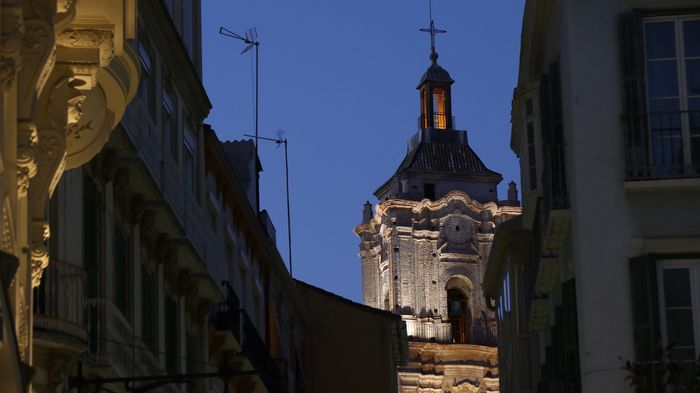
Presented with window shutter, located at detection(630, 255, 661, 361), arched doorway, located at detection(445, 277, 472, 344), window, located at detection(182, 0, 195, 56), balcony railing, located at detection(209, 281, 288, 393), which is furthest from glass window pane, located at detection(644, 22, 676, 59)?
arched doorway, located at detection(445, 277, 472, 344)

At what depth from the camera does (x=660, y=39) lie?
2542 cm

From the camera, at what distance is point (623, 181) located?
2517 centimetres

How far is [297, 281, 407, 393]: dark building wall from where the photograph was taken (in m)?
60.6

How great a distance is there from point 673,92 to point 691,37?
0.68m

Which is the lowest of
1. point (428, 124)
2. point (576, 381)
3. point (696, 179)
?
point (576, 381)

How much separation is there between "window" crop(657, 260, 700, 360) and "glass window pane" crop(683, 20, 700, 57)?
98.0 inches

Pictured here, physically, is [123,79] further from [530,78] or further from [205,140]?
[205,140]

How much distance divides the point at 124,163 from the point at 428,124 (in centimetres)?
8925

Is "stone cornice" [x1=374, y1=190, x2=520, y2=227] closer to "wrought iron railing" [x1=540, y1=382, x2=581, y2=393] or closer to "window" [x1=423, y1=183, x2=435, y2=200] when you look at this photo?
"window" [x1=423, y1=183, x2=435, y2=200]

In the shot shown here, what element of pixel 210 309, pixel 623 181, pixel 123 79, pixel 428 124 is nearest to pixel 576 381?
pixel 623 181

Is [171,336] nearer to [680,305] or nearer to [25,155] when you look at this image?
[680,305]

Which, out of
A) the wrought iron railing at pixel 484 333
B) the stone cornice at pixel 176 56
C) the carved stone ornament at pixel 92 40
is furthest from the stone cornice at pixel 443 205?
the carved stone ornament at pixel 92 40

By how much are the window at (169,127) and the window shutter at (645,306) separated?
8.12 meters

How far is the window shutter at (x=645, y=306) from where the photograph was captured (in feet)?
80.0
